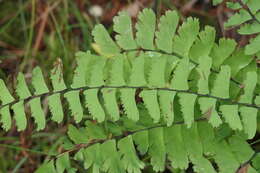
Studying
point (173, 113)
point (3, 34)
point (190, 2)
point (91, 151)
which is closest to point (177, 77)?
Result: point (173, 113)

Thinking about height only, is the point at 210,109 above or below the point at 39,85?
below

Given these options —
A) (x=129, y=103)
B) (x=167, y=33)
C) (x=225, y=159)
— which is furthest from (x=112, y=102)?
(x=225, y=159)

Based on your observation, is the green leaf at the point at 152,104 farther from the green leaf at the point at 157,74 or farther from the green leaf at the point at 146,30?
the green leaf at the point at 146,30

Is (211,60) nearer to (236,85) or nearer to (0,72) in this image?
(236,85)

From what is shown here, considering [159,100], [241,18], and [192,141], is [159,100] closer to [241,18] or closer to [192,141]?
[192,141]

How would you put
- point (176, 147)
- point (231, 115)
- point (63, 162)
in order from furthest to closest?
point (63, 162)
point (176, 147)
point (231, 115)

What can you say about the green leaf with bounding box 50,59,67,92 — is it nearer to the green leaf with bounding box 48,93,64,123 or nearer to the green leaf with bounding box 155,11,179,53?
the green leaf with bounding box 48,93,64,123

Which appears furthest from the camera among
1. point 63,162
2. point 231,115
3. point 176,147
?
point 63,162

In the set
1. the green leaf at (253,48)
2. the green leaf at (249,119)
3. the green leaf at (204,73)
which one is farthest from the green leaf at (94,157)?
the green leaf at (253,48)
